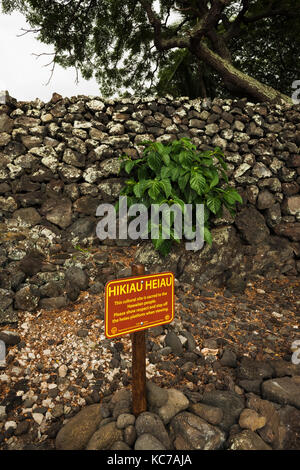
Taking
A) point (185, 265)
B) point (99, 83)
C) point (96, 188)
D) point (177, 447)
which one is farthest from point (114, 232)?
point (99, 83)

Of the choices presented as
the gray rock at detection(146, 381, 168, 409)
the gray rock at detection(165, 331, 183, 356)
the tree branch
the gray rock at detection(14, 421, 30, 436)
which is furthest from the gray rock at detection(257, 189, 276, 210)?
the gray rock at detection(14, 421, 30, 436)

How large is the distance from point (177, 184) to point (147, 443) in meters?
3.09

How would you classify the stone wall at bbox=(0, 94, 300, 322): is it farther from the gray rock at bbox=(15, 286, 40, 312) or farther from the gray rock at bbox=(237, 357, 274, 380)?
the gray rock at bbox=(237, 357, 274, 380)

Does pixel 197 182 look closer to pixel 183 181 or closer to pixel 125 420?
pixel 183 181

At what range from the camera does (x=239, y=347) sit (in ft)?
9.12

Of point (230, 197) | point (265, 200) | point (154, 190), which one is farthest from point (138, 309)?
point (265, 200)

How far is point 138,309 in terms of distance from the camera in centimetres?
181

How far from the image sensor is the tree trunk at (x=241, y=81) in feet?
18.9

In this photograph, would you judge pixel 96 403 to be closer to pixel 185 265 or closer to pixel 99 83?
pixel 185 265

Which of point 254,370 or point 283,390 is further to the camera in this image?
point 254,370

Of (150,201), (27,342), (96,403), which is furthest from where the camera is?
(150,201)

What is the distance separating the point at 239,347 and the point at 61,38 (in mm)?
7719

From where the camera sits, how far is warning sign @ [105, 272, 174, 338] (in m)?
1.71

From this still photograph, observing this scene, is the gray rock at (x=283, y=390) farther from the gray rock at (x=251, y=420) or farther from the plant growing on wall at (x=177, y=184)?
the plant growing on wall at (x=177, y=184)
